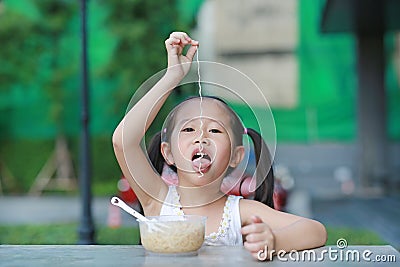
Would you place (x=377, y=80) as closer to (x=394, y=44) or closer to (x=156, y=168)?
(x=394, y=44)

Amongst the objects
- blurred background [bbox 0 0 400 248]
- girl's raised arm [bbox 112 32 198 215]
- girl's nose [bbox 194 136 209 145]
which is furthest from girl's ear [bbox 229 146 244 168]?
blurred background [bbox 0 0 400 248]

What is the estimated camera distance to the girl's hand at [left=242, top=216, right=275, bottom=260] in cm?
138

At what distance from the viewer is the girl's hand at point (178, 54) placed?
1.65m

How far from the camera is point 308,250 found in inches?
59.7

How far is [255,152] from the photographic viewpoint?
1.80 meters

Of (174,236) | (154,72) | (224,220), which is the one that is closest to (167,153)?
A: (224,220)

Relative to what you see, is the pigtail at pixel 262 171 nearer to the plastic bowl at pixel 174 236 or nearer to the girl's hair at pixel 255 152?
the girl's hair at pixel 255 152

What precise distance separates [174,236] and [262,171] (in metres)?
0.37

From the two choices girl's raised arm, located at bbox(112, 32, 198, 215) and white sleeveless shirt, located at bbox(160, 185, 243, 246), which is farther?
white sleeveless shirt, located at bbox(160, 185, 243, 246)

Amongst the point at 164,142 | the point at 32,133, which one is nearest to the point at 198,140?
the point at 164,142

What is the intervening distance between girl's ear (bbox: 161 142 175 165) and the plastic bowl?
0.32 meters

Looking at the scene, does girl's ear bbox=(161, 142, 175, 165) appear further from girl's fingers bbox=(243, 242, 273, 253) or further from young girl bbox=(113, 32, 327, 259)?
girl's fingers bbox=(243, 242, 273, 253)

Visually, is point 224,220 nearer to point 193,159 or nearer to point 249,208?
point 249,208

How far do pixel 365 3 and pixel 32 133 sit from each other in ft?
21.1
